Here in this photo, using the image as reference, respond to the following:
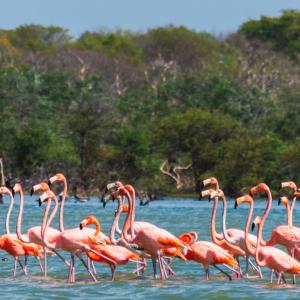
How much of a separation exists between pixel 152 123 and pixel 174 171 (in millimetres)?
3647

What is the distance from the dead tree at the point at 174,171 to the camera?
4275cm

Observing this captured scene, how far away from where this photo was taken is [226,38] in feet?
256

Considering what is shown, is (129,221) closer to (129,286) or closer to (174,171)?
(129,286)

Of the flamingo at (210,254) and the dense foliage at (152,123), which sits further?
the dense foliage at (152,123)

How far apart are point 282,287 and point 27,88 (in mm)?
33395

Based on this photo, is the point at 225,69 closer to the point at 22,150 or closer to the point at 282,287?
the point at 22,150

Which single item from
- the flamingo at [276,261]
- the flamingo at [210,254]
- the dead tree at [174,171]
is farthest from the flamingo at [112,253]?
the dead tree at [174,171]

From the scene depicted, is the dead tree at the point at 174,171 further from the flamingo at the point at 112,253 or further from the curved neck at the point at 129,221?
the flamingo at the point at 112,253

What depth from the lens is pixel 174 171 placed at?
43281mm

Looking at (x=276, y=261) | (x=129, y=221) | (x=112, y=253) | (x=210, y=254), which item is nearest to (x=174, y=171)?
(x=129, y=221)

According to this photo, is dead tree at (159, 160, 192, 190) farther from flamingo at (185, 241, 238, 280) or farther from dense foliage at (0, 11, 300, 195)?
flamingo at (185, 241, 238, 280)

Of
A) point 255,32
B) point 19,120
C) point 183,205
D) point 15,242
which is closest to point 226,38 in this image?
point 255,32

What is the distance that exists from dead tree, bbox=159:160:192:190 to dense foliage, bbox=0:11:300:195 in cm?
23

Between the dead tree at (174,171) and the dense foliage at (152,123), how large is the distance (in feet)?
0.77
